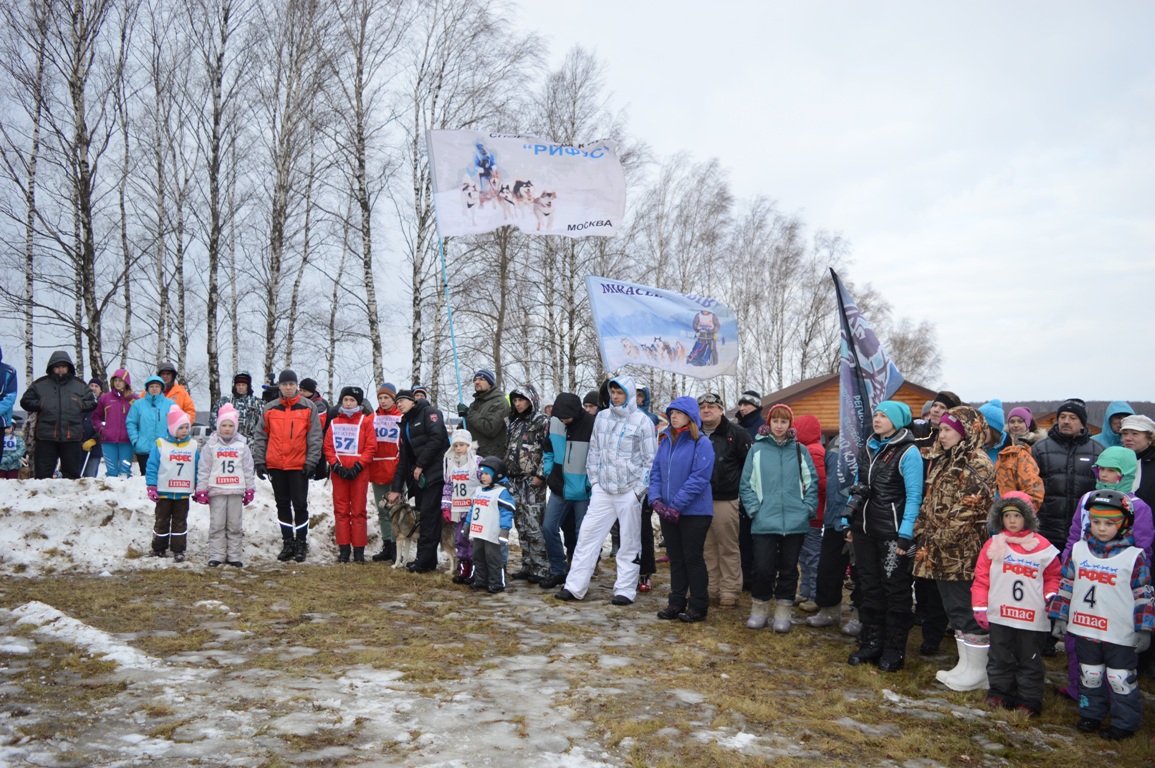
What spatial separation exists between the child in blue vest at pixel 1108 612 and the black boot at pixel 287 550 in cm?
825

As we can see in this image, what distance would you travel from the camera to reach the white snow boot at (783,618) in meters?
7.14

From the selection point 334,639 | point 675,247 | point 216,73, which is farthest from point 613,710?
point 675,247

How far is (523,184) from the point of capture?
1051cm

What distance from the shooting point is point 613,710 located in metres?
4.68

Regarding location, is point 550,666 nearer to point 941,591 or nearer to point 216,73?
point 941,591

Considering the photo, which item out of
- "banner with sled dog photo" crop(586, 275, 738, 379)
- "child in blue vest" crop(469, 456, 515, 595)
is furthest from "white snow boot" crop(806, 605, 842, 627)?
"banner with sled dog photo" crop(586, 275, 738, 379)

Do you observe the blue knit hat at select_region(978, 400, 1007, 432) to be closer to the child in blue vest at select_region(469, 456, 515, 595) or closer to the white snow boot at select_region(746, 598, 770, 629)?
the white snow boot at select_region(746, 598, 770, 629)

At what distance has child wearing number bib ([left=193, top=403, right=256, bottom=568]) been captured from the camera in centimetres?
925

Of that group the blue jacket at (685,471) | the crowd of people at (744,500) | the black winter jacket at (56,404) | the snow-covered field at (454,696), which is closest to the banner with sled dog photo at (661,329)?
the crowd of people at (744,500)

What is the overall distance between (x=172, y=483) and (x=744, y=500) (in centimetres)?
637

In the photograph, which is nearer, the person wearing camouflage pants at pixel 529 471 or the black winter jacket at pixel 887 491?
the black winter jacket at pixel 887 491

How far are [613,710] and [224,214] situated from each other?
23.4m

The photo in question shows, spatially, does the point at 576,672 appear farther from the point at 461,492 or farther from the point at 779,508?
the point at 461,492

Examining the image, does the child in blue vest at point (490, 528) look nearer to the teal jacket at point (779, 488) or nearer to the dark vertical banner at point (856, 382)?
the teal jacket at point (779, 488)
